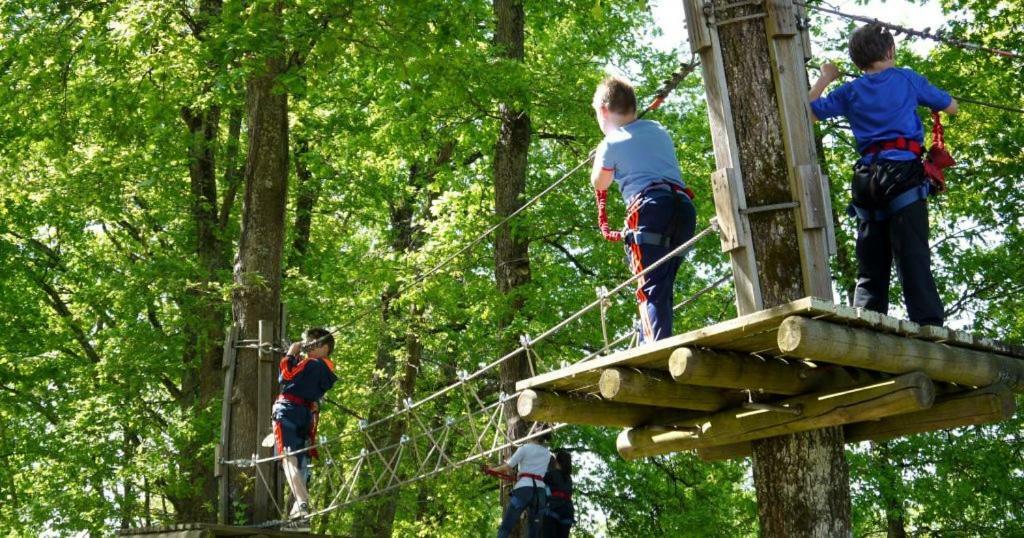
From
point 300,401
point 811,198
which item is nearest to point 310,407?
point 300,401

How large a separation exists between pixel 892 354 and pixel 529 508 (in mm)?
5910

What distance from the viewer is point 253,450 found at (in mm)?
9891

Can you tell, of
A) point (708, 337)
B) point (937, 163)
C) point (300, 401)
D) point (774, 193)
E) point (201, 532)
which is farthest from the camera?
point (300, 401)

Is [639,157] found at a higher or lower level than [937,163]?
higher

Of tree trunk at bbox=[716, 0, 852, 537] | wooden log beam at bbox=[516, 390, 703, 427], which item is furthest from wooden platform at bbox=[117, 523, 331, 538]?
tree trunk at bbox=[716, 0, 852, 537]

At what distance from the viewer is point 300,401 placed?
353 inches

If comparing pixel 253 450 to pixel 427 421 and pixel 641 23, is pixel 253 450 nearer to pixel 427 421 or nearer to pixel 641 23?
pixel 427 421

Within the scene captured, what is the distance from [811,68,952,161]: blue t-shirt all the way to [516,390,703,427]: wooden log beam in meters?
1.45

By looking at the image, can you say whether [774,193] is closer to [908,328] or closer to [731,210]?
[731,210]

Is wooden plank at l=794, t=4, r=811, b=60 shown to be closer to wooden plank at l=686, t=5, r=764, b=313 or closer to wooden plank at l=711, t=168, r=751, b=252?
wooden plank at l=686, t=5, r=764, b=313

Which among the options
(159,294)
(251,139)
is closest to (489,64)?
(251,139)

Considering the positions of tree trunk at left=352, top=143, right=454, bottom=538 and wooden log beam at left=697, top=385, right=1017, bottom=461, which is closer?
wooden log beam at left=697, top=385, right=1017, bottom=461

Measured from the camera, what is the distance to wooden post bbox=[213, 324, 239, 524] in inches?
380

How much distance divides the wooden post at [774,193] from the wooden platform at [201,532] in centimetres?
448
